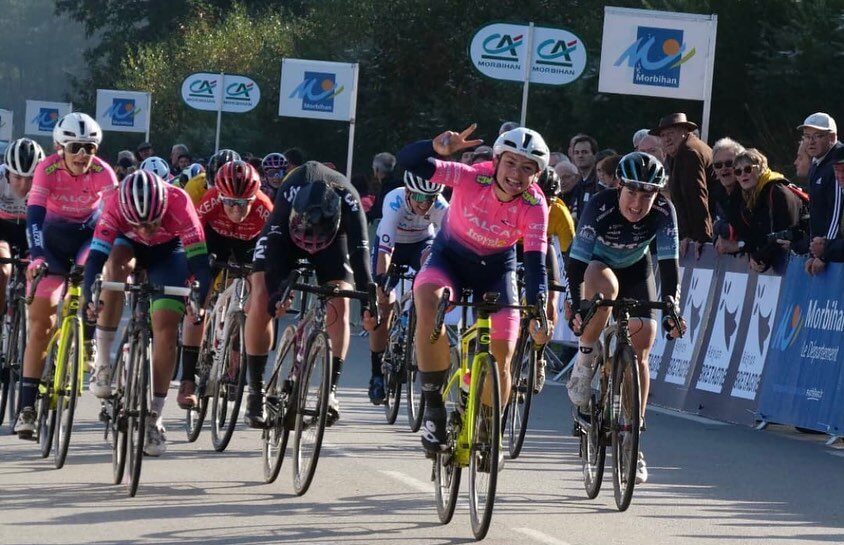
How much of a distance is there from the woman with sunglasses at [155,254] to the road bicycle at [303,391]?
0.62 meters

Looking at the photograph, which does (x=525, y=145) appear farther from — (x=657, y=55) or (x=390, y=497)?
(x=657, y=55)

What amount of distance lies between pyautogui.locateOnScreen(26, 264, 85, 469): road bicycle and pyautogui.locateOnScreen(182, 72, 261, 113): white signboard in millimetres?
26007

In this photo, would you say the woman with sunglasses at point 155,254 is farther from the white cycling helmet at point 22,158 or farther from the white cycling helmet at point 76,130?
the white cycling helmet at point 22,158

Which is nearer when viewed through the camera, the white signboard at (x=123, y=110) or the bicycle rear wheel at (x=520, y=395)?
→ the bicycle rear wheel at (x=520, y=395)

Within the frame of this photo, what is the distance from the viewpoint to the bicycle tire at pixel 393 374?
13367mm

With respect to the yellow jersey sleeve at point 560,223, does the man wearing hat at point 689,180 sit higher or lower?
higher

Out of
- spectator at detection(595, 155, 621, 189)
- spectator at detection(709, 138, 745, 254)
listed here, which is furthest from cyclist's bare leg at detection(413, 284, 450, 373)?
spectator at detection(595, 155, 621, 189)

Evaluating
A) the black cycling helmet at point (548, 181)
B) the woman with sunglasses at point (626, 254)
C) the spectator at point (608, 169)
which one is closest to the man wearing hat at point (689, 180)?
the spectator at point (608, 169)

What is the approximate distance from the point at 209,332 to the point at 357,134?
33.4m

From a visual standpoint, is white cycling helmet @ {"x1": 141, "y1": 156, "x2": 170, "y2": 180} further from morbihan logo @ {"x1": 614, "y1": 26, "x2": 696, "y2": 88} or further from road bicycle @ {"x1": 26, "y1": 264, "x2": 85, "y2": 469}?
road bicycle @ {"x1": 26, "y1": 264, "x2": 85, "y2": 469}

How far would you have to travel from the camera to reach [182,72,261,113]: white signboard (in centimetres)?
3672

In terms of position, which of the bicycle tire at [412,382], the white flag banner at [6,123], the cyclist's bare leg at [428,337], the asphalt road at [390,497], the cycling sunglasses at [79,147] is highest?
the white flag banner at [6,123]

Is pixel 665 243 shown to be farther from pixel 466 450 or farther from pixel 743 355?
pixel 743 355

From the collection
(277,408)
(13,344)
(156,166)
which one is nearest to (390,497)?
(277,408)
